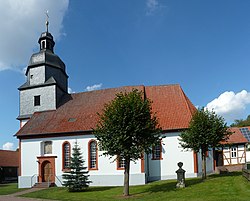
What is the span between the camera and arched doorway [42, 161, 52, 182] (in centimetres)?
3161

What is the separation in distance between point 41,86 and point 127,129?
61.9 feet

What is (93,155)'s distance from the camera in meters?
30.7

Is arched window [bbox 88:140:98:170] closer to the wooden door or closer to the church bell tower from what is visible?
the wooden door

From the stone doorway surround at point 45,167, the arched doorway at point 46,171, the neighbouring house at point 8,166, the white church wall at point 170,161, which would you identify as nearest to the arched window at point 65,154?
the stone doorway surround at point 45,167

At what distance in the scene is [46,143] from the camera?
32.4 meters

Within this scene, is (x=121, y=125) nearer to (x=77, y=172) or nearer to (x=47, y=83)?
(x=77, y=172)

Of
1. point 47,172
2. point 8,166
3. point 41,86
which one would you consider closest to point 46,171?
point 47,172

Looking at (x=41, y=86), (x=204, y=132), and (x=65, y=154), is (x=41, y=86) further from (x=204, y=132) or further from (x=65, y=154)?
(x=204, y=132)

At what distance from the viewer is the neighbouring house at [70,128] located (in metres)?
29.3

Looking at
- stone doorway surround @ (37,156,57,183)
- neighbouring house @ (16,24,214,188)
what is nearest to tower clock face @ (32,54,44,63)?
neighbouring house @ (16,24,214,188)

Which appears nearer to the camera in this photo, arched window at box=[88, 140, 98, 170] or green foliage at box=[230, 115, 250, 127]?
arched window at box=[88, 140, 98, 170]

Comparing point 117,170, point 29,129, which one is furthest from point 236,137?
point 29,129

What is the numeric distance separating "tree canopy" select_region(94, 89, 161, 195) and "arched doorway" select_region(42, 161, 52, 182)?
12784 millimetres

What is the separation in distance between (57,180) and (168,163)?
37.9 ft
